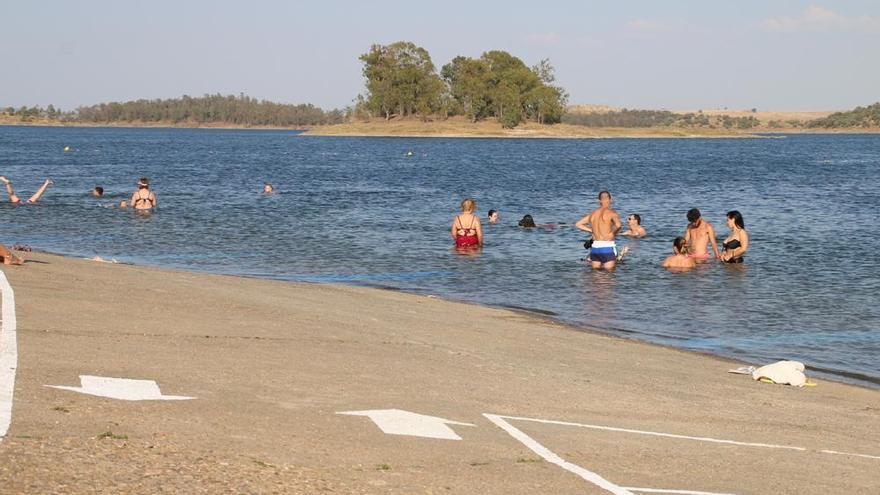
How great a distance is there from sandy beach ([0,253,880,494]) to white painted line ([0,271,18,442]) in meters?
0.10

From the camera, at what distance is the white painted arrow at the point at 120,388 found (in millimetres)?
9148

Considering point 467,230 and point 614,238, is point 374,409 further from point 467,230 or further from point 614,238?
point 467,230

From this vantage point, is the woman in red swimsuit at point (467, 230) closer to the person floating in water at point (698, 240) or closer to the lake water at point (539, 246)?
the lake water at point (539, 246)

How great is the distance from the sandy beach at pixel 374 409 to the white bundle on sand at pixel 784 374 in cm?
21

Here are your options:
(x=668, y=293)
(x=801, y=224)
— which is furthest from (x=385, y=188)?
(x=668, y=293)

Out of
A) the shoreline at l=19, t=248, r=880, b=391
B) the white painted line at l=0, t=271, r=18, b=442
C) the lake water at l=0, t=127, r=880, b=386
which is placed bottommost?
the lake water at l=0, t=127, r=880, b=386

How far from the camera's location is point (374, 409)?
31.3ft

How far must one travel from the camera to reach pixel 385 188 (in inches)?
2496

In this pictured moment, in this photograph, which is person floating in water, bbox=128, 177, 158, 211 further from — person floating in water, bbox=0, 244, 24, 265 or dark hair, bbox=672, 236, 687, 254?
person floating in water, bbox=0, 244, 24, 265

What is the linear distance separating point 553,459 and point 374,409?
1827mm

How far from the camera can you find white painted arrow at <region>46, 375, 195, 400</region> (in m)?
9.15

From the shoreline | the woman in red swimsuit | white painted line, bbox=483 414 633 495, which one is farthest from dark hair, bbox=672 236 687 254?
white painted line, bbox=483 414 633 495

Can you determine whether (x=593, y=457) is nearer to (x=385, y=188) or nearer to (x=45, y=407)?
(x=45, y=407)

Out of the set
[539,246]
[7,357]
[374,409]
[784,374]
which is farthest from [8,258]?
[539,246]
